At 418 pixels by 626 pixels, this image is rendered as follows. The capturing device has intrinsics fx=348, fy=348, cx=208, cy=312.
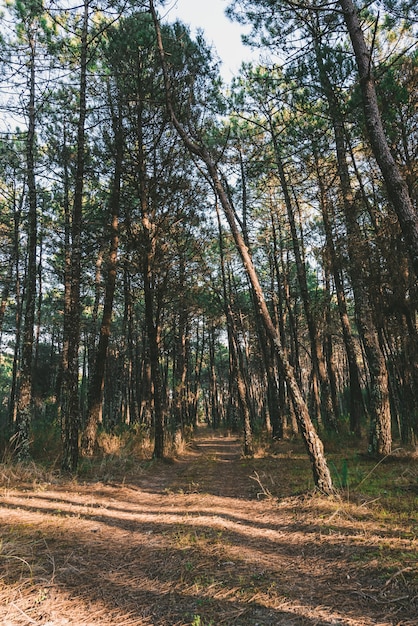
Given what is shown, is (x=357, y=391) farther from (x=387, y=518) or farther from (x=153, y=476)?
(x=387, y=518)

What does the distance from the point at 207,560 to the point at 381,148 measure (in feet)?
16.4

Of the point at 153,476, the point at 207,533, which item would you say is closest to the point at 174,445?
the point at 153,476

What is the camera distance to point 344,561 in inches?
110

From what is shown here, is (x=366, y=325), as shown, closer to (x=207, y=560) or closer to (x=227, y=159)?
(x=207, y=560)

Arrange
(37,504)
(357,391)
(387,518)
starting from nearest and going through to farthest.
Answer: (387,518) < (37,504) < (357,391)

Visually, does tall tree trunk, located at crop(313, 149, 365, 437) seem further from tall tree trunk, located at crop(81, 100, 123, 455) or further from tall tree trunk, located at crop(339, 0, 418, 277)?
tall tree trunk, located at crop(81, 100, 123, 455)

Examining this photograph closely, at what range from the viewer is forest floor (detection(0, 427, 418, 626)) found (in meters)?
2.13

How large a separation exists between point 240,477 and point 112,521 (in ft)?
11.4

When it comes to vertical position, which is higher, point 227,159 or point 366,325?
point 227,159

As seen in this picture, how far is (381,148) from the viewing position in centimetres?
450

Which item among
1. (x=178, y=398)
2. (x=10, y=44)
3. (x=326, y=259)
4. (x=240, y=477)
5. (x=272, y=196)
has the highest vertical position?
(x=10, y=44)

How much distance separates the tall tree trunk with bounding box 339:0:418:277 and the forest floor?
118 inches

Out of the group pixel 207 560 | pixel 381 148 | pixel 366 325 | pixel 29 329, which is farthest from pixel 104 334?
pixel 381 148

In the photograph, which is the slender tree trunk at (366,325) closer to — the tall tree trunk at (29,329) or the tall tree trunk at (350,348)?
the tall tree trunk at (350,348)
